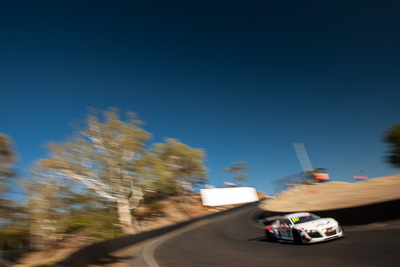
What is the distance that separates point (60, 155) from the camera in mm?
26688

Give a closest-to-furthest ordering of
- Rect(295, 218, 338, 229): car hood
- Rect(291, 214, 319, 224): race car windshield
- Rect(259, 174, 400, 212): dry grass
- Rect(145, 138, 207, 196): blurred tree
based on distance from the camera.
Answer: Rect(295, 218, 338, 229): car hood
Rect(291, 214, 319, 224): race car windshield
Rect(259, 174, 400, 212): dry grass
Rect(145, 138, 207, 196): blurred tree

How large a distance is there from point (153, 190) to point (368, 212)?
2716cm

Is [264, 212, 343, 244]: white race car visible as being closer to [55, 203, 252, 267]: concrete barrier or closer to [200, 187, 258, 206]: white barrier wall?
[55, 203, 252, 267]: concrete barrier

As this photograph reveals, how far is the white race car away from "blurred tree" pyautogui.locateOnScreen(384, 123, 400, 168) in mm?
30144

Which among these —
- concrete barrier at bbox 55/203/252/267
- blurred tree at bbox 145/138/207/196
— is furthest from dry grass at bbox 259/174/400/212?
blurred tree at bbox 145/138/207/196

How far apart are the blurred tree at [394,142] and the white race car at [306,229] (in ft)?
98.9

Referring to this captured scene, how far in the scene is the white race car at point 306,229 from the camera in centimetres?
791

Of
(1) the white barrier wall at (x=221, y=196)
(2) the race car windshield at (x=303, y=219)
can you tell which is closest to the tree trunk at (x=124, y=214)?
(1) the white barrier wall at (x=221, y=196)

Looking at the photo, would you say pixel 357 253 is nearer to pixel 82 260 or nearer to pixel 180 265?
pixel 180 265

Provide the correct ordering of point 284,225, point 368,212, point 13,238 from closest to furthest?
1. point 284,225
2. point 368,212
3. point 13,238

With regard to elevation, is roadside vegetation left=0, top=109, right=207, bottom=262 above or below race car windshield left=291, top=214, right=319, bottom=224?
above

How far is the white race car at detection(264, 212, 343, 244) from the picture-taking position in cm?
791

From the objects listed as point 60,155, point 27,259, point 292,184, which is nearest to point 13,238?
point 27,259

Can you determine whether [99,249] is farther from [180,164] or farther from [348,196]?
[180,164]
